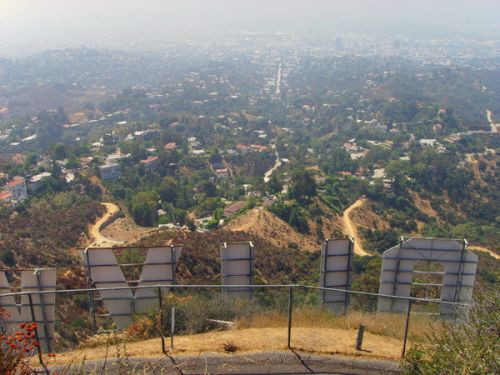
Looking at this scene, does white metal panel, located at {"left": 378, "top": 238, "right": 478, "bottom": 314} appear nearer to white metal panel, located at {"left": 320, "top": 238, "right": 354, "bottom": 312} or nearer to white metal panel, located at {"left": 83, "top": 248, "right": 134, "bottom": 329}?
white metal panel, located at {"left": 320, "top": 238, "right": 354, "bottom": 312}

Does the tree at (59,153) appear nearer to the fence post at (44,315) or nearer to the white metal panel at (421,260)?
the fence post at (44,315)

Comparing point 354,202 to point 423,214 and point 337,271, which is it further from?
point 337,271

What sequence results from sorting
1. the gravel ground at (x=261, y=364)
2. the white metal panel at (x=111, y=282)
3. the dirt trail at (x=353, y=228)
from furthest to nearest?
the dirt trail at (x=353, y=228), the white metal panel at (x=111, y=282), the gravel ground at (x=261, y=364)

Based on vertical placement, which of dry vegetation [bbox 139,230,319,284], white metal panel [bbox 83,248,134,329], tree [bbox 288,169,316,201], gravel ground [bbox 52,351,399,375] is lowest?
tree [bbox 288,169,316,201]

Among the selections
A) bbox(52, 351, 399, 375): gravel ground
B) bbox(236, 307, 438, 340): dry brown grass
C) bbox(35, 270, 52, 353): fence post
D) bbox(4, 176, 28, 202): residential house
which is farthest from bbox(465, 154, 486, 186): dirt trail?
bbox(35, 270, 52, 353): fence post

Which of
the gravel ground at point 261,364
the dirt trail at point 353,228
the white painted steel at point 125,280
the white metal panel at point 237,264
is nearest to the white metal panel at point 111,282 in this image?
the white painted steel at point 125,280
